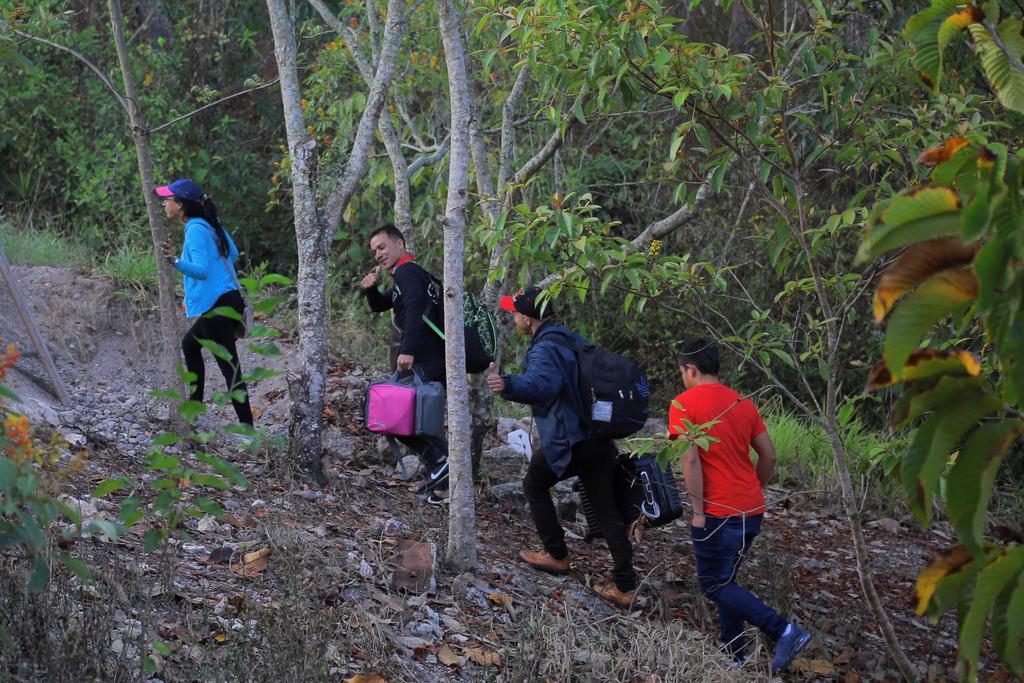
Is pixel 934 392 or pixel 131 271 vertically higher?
pixel 934 392

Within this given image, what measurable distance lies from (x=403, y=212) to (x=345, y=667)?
4.31m

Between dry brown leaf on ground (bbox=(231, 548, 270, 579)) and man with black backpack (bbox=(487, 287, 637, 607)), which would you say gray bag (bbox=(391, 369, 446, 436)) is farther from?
dry brown leaf on ground (bbox=(231, 548, 270, 579))

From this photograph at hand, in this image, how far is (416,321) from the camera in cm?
704

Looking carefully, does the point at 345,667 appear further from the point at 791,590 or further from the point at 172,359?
the point at 172,359

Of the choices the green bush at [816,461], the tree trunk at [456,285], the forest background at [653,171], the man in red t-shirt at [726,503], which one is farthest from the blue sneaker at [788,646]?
the green bush at [816,461]

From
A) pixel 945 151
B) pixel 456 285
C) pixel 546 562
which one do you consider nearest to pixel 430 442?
pixel 546 562

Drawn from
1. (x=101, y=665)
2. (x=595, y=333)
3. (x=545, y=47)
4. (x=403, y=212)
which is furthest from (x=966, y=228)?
(x=595, y=333)

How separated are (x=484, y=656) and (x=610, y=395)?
5.58ft

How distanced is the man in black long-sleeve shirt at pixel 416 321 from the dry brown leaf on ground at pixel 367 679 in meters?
2.66

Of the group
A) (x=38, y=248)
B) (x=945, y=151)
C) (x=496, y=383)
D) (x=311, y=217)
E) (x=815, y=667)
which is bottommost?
(x=815, y=667)

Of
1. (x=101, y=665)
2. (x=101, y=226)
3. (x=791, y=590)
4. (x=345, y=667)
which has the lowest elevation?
(x=791, y=590)

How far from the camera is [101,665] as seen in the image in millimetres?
3783

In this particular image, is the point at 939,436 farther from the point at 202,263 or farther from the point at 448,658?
the point at 202,263

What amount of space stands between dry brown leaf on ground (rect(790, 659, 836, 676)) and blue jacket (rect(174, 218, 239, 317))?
4.08 m
